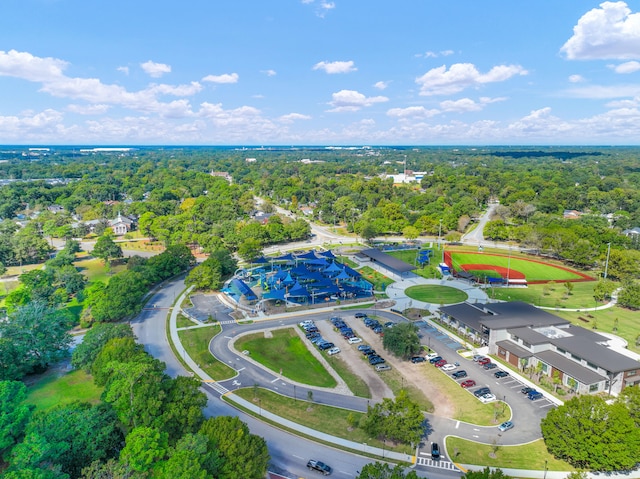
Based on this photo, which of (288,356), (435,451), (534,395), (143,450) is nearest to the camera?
(143,450)

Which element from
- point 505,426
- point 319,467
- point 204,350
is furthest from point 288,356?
point 505,426

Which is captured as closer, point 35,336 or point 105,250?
point 35,336

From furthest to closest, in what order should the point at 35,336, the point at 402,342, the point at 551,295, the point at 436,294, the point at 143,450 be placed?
the point at 436,294
the point at 551,295
the point at 402,342
the point at 35,336
the point at 143,450

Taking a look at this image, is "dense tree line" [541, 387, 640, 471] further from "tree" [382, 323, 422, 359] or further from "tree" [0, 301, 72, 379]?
"tree" [0, 301, 72, 379]

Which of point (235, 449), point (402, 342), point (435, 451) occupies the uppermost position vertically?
point (235, 449)

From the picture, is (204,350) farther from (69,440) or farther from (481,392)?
(481,392)

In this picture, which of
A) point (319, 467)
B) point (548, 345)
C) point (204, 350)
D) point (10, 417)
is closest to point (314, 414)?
point (319, 467)

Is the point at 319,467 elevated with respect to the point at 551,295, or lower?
lower

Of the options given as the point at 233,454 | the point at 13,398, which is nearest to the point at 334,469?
the point at 233,454
